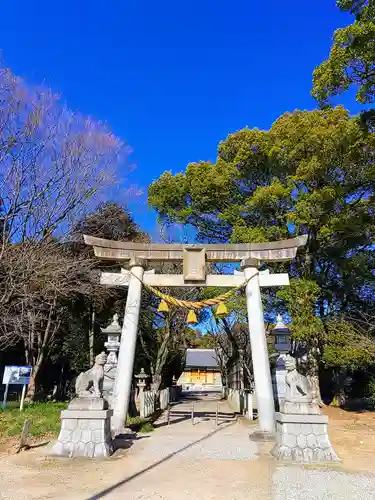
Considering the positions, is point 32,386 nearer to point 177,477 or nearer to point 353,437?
point 177,477

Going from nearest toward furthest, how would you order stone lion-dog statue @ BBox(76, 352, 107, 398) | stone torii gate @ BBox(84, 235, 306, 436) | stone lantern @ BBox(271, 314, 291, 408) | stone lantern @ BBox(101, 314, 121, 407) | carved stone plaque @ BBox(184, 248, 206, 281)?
stone lion-dog statue @ BBox(76, 352, 107, 398)
stone torii gate @ BBox(84, 235, 306, 436)
carved stone plaque @ BBox(184, 248, 206, 281)
stone lantern @ BBox(271, 314, 291, 408)
stone lantern @ BBox(101, 314, 121, 407)

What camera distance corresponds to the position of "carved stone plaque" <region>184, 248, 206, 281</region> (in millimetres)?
11133

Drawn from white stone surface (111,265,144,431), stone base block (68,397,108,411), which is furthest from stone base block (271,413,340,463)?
white stone surface (111,265,144,431)

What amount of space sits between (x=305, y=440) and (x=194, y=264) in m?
5.44

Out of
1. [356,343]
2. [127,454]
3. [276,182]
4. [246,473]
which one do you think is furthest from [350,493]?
[276,182]

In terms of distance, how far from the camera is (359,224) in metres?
15.3

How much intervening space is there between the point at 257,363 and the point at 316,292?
6.21 m

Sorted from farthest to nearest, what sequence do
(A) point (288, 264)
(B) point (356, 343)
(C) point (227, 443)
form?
(A) point (288, 264)
(B) point (356, 343)
(C) point (227, 443)

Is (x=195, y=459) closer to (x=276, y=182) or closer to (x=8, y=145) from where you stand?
(x=8, y=145)

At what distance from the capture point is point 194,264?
11.2 meters

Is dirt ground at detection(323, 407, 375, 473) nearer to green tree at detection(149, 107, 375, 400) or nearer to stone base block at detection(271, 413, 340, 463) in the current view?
stone base block at detection(271, 413, 340, 463)

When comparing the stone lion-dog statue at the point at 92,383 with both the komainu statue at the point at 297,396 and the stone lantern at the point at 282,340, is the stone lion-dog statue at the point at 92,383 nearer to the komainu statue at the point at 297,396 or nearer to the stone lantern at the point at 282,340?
the komainu statue at the point at 297,396

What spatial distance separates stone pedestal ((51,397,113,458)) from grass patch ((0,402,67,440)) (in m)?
2.35

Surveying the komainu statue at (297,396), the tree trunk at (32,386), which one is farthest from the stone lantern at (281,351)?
the tree trunk at (32,386)
